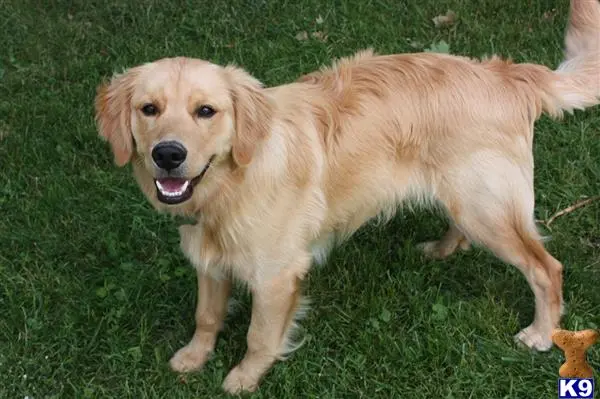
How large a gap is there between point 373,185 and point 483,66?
76 cm

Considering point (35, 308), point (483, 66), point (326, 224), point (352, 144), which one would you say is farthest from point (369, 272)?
point (35, 308)

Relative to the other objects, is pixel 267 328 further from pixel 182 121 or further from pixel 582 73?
pixel 582 73

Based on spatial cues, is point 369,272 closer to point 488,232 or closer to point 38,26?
point 488,232

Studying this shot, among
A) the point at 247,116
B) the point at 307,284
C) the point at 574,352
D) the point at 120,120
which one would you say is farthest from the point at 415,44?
the point at 120,120

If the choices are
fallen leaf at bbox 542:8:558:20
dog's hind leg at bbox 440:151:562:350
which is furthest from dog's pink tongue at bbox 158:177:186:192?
fallen leaf at bbox 542:8:558:20

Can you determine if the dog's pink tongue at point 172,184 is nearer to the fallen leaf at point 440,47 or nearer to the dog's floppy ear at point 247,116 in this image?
the dog's floppy ear at point 247,116

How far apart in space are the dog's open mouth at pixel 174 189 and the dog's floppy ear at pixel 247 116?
0.51ft

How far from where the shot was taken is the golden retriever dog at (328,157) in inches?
121

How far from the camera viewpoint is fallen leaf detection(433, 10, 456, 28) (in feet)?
19.4

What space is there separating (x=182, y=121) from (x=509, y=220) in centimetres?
158

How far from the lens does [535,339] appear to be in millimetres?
3623

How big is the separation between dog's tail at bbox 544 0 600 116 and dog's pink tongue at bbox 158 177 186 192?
5.74 feet

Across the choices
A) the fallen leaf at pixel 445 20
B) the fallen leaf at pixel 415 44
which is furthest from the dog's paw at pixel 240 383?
the fallen leaf at pixel 445 20

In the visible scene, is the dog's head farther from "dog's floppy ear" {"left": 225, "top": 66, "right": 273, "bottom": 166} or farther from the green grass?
the green grass
